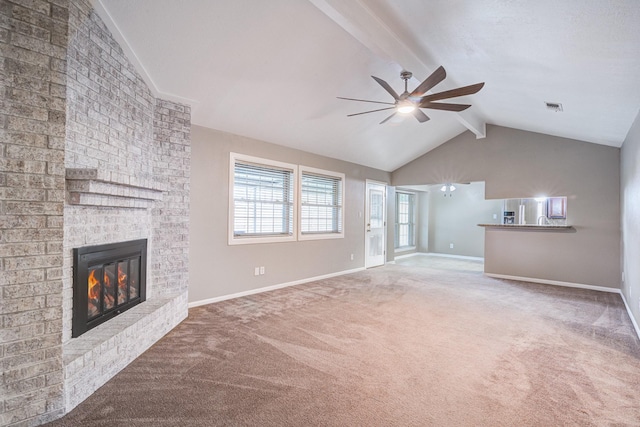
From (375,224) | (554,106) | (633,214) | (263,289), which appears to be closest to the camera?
(633,214)

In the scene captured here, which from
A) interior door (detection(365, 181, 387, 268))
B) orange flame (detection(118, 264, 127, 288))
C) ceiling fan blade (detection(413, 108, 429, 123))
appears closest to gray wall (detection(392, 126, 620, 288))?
interior door (detection(365, 181, 387, 268))

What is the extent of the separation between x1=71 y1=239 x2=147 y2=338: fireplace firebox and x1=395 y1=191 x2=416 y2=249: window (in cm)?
747

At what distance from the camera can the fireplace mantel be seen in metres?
2.14

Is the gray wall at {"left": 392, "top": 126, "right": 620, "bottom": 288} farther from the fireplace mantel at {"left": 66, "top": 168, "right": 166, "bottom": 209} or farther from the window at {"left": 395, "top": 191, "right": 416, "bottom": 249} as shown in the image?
the fireplace mantel at {"left": 66, "top": 168, "right": 166, "bottom": 209}

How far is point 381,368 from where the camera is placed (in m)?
2.58

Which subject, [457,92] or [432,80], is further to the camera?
[457,92]

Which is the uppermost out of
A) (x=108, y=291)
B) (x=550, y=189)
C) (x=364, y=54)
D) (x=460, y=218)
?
(x=364, y=54)

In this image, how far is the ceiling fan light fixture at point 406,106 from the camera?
3542 millimetres

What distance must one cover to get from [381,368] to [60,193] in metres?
2.64

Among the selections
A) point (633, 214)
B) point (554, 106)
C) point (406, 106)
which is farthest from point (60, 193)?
point (633, 214)

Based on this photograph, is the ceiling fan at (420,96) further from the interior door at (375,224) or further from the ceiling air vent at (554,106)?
the interior door at (375,224)

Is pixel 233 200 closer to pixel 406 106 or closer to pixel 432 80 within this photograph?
pixel 406 106

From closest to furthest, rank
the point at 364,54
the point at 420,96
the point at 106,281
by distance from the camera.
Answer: the point at 106,281
the point at 420,96
the point at 364,54

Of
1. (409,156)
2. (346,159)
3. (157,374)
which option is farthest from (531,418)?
(409,156)
